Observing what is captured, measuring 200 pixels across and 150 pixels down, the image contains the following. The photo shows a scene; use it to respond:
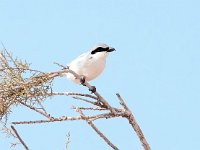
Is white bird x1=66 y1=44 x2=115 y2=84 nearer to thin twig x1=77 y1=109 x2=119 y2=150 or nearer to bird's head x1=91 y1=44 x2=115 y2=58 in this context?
bird's head x1=91 y1=44 x2=115 y2=58

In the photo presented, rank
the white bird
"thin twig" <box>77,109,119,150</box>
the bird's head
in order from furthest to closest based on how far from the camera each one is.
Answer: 1. the bird's head
2. the white bird
3. "thin twig" <box>77,109,119,150</box>

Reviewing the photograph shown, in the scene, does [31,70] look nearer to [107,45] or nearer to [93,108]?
[93,108]

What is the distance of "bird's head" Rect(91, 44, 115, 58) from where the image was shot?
16.4 feet

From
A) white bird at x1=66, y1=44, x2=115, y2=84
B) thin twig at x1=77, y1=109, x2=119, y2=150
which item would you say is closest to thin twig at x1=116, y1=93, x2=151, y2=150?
thin twig at x1=77, y1=109, x2=119, y2=150

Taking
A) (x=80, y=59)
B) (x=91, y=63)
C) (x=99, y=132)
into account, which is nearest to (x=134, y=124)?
(x=99, y=132)

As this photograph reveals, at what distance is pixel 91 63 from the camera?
4.92 m

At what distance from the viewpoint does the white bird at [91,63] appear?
4.89 metres

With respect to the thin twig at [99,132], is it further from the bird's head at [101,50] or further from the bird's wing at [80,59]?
the bird's head at [101,50]

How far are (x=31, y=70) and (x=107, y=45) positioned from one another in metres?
1.09

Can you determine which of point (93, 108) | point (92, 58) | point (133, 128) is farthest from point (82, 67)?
point (133, 128)

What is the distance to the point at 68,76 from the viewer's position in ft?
16.1

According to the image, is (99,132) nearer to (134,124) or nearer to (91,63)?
(134,124)

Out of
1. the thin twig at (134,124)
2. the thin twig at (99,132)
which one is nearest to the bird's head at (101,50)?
the thin twig at (134,124)

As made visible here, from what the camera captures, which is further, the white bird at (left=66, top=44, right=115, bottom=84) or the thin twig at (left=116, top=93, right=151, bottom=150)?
the white bird at (left=66, top=44, right=115, bottom=84)
